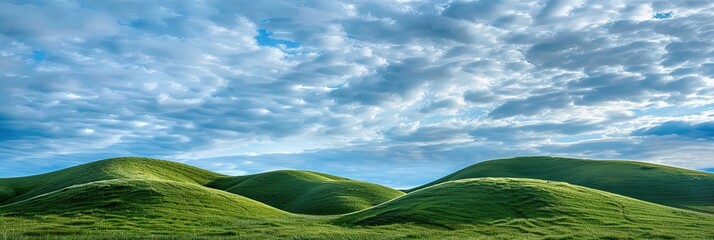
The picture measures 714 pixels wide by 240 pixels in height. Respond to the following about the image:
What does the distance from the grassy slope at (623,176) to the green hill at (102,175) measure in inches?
3068

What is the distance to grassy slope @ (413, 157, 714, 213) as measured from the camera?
113m

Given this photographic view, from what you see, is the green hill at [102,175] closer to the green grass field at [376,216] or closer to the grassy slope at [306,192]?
the grassy slope at [306,192]

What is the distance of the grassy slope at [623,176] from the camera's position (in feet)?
371

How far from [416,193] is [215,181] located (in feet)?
282

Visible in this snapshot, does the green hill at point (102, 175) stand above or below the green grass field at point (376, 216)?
above

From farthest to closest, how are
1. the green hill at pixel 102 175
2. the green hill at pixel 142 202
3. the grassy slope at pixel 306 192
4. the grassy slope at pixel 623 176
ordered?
the green hill at pixel 102 175, the grassy slope at pixel 623 176, the grassy slope at pixel 306 192, the green hill at pixel 142 202

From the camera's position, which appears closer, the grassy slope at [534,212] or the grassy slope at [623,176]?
the grassy slope at [534,212]

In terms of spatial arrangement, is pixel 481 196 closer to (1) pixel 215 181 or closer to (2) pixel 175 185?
(2) pixel 175 185

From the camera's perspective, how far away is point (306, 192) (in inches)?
4675

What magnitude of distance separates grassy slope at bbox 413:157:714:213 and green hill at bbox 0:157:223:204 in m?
77.9

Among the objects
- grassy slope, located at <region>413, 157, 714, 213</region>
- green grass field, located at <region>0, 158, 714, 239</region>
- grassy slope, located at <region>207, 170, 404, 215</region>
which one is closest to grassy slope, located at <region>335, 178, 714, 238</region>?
green grass field, located at <region>0, 158, 714, 239</region>

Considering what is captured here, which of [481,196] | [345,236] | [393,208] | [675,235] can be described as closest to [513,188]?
[481,196]

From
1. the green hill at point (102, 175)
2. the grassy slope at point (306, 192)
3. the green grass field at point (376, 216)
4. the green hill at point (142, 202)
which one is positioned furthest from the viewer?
the green hill at point (102, 175)

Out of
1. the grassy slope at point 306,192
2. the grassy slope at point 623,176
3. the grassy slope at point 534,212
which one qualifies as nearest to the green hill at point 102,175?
the grassy slope at point 306,192
